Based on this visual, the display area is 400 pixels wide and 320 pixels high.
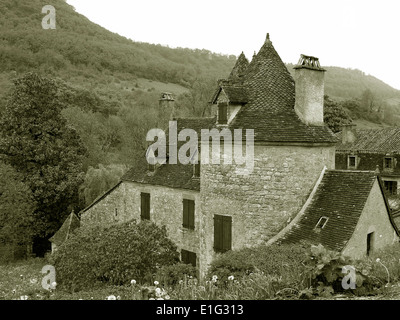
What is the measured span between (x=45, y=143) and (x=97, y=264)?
648 inches

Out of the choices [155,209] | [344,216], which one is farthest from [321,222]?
[155,209]

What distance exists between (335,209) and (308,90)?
179 inches

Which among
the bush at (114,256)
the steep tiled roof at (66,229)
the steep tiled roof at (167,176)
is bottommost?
the steep tiled roof at (66,229)

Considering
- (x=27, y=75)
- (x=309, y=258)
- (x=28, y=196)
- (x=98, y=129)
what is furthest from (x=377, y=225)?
(x=98, y=129)

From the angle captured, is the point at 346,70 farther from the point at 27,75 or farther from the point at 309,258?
the point at 309,258

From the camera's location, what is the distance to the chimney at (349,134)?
3956cm

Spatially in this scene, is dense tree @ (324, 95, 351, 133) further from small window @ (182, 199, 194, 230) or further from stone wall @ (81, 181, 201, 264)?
small window @ (182, 199, 194, 230)

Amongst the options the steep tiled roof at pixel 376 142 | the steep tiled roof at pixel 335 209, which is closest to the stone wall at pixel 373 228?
the steep tiled roof at pixel 335 209

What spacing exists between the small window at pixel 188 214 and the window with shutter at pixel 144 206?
3310mm

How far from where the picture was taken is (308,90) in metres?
15.0

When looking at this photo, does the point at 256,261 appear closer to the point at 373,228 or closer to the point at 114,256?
the point at 373,228

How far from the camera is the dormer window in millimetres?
15383

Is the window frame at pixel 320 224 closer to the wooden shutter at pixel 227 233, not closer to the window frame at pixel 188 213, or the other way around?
the wooden shutter at pixel 227 233

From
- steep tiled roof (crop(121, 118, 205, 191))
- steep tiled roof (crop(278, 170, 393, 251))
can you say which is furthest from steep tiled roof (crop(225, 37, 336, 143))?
steep tiled roof (crop(121, 118, 205, 191))
